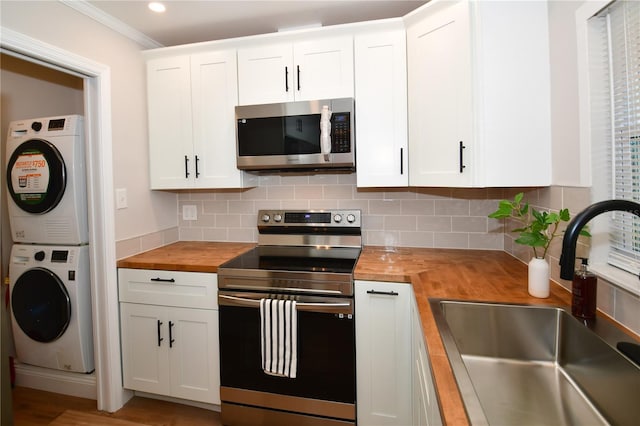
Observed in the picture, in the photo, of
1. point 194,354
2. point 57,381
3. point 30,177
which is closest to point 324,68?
point 194,354

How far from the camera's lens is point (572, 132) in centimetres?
130

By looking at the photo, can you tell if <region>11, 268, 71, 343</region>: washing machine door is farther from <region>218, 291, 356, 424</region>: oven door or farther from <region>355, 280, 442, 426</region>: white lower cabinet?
<region>355, 280, 442, 426</region>: white lower cabinet

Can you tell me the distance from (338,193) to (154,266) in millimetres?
1307

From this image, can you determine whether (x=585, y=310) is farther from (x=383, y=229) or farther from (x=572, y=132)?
(x=383, y=229)

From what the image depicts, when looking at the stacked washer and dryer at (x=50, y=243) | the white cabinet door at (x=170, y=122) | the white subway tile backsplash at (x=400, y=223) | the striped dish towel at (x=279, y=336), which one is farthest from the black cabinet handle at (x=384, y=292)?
the stacked washer and dryer at (x=50, y=243)

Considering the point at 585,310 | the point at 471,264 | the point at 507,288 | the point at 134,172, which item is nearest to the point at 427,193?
the point at 471,264

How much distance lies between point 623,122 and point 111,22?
264 cm

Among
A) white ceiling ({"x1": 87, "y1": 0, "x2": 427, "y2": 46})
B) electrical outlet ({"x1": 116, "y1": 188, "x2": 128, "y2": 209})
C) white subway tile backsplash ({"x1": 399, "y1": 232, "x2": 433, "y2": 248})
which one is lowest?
white subway tile backsplash ({"x1": 399, "y1": 232, "x2": 433, "y2": 248})

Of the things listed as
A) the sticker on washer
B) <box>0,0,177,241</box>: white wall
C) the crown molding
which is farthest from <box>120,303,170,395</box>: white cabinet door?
the crown molding

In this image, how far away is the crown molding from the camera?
1.81 meters

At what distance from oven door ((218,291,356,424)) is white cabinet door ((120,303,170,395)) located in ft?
1.46

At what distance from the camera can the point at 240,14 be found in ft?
6.48

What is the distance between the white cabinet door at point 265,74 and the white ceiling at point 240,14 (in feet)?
0.57

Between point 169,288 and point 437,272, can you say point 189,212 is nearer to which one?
point 169,288
